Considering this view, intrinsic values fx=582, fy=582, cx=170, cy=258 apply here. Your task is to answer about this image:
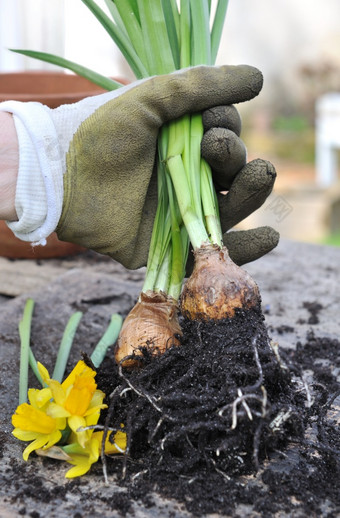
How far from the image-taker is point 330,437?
1.22 m

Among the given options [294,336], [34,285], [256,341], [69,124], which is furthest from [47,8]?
[256,341]

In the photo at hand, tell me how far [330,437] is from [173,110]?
0.85 meters

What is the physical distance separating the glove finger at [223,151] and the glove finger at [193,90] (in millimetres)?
87

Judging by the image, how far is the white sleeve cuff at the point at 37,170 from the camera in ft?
4.69

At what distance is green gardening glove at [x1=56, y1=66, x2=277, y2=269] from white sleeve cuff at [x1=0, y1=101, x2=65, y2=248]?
0.03 meters

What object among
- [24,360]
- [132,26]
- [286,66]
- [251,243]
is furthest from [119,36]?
[286,66]

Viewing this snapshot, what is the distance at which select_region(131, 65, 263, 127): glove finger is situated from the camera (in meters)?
1.42

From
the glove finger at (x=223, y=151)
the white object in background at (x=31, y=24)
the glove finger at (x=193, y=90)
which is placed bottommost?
the glove finger at (x=223, y=151)

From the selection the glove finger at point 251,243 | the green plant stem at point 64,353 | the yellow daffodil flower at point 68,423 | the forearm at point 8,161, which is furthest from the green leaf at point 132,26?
the yellow daffodil flower at point 68,423

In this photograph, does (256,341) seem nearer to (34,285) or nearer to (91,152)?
(91,152)

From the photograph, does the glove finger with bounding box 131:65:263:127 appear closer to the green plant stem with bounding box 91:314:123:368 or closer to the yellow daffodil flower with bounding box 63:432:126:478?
the green plant stem with bounding box 91:314:123:368

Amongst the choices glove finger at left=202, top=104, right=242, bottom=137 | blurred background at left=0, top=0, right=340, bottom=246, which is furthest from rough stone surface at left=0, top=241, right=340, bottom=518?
blurred background at left=0, top=0, right=340, bottom=246

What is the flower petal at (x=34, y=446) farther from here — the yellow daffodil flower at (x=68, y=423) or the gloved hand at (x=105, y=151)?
the gloved hand at (x=105, y=151)

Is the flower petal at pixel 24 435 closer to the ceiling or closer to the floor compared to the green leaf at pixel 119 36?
closer to the floor
